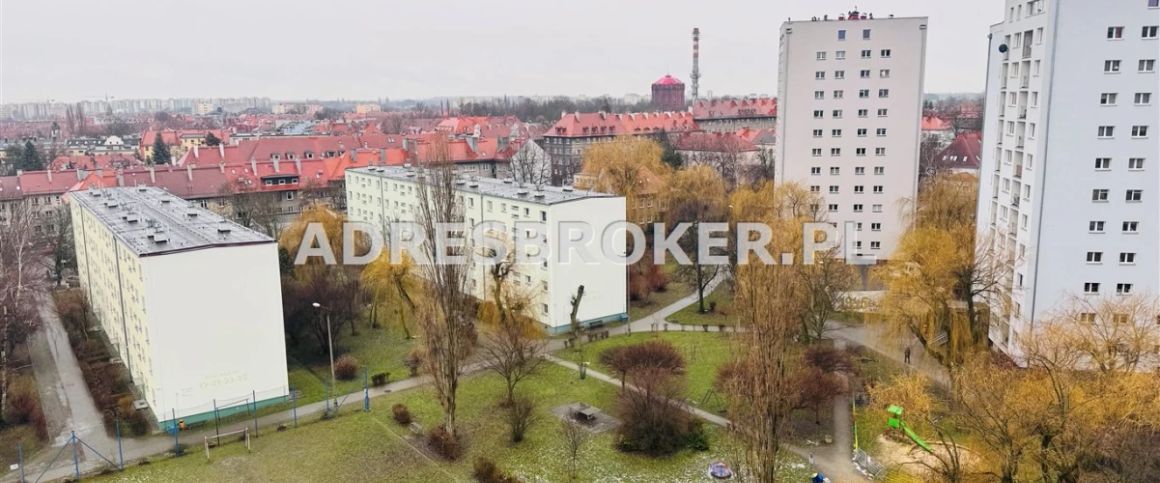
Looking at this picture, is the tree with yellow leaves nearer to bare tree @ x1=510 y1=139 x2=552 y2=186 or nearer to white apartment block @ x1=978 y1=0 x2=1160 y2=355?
bare tree @ x1=510 y1=139 x2=552 y2=186

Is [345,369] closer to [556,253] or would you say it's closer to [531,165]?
[556,253]

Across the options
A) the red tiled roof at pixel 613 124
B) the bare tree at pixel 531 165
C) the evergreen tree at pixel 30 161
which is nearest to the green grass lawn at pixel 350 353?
the bare tree at pixel 531 165

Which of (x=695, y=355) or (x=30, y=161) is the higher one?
(x=30, y=161)

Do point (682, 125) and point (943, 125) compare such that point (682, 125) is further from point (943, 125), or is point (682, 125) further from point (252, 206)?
point (252, 206)

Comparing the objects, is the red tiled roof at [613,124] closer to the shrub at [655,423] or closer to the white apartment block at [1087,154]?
the white apartment block at [1087,154]

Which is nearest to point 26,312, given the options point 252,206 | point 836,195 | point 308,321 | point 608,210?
point 308,321

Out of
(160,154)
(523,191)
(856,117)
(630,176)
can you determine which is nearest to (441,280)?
(523,191)
